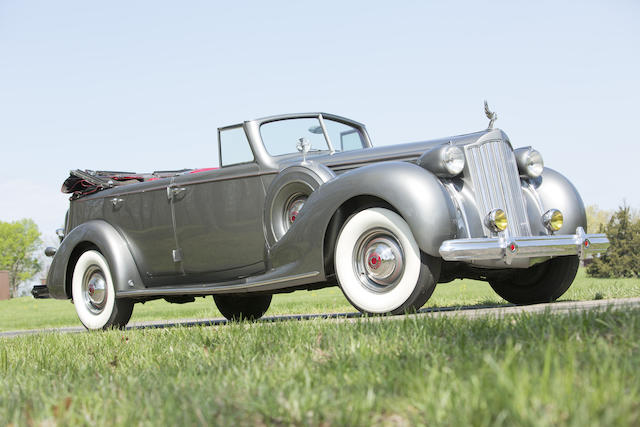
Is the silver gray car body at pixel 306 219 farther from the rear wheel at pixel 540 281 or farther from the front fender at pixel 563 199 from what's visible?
the rear wheel at pixel 540 281

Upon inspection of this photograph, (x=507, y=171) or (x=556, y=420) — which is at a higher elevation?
(x=507, y=171)

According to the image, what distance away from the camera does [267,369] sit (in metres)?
2.73

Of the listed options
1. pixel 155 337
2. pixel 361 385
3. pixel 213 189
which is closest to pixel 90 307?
pixel 213 189

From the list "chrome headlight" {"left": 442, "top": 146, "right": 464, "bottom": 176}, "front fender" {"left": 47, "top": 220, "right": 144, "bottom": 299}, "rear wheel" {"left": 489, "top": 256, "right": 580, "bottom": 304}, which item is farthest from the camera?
"front fender" {"left": 47, "top": 220, "right": 144, "bottom": 299}

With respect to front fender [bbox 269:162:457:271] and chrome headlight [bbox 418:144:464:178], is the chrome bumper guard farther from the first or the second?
chrome headlight [bbox 418:144:464:178]

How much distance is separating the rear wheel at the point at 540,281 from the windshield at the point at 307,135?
2.06m

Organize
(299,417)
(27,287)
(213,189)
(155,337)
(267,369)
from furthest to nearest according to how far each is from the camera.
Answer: (27,287), (213,189), (155,337), (267,369), (299,417)

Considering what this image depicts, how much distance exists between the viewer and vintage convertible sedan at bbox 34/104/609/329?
4.66 m

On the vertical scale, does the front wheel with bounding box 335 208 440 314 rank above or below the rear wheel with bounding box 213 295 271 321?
above

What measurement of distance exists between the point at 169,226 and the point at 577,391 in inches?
200

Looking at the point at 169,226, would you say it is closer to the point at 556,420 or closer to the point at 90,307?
the point at 90,307

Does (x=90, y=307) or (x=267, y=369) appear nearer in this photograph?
(x=267, y=369)

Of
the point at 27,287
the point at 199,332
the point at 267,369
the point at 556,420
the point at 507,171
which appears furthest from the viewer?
the point at 27,287

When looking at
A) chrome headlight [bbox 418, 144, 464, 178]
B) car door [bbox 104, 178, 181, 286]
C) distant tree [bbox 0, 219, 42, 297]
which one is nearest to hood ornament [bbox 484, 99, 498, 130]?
chrome headlight [bbox 418, 144, 464, 178]
